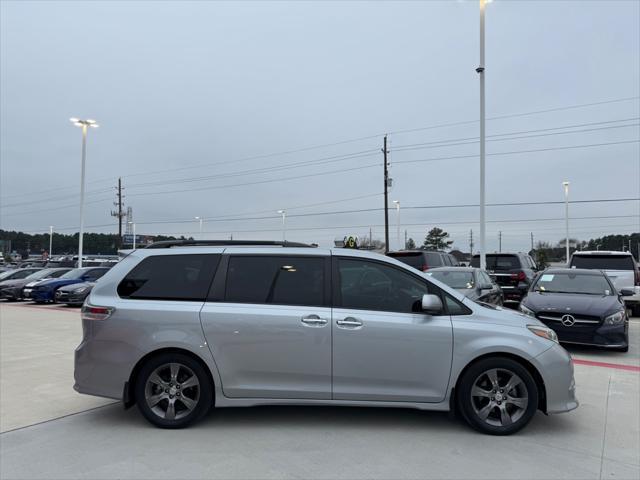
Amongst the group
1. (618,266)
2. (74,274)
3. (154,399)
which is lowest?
(154,399)

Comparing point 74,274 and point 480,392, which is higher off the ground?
point 74,274

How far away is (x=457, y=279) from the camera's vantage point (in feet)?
35.4

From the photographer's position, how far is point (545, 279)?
10.0 metres

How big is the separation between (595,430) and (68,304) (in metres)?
19.0

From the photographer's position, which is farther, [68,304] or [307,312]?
[68,304]

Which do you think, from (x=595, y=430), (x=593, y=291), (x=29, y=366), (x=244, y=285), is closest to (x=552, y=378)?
(x=595, y=430)

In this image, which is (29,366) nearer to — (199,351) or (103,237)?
(199,351)

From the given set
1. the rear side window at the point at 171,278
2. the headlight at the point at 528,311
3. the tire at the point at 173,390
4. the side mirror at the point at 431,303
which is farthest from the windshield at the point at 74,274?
the side mirror at the point at 431,303

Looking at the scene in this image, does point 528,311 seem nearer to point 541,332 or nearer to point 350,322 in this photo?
point 541,332

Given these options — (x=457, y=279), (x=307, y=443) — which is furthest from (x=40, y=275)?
(x=307, y=443)

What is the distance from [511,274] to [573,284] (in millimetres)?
5061

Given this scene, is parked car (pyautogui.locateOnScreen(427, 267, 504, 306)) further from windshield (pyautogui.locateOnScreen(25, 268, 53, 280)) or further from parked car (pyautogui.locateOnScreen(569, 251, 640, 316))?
windshield (pyautogui.locateOnScreen(25, 268, 53, 280))

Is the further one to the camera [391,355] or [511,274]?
[511,274]

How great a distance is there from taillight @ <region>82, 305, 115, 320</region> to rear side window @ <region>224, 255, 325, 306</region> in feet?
3.78
